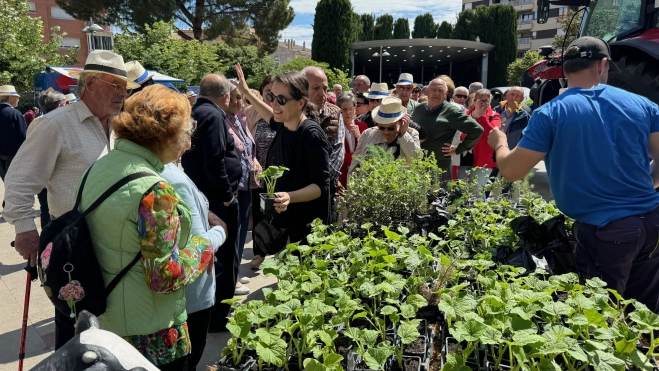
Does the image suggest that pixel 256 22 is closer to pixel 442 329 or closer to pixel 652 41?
pixel 652 41

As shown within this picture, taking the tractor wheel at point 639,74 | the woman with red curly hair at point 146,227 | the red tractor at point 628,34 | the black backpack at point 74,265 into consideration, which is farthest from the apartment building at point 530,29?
the black backpack at point 74,265

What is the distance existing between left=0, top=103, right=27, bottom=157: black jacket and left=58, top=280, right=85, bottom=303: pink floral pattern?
228 inches

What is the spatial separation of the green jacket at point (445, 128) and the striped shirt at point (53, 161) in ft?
10.5

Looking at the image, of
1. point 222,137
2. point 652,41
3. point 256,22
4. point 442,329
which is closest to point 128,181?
point 442,329

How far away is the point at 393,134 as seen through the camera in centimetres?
410

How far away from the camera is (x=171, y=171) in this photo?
2.02 metres

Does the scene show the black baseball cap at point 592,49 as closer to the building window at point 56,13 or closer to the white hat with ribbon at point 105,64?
the white hat with ribbon at point 105,64

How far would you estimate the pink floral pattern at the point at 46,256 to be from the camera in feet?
5.15

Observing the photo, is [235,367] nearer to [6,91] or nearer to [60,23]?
[6,91]

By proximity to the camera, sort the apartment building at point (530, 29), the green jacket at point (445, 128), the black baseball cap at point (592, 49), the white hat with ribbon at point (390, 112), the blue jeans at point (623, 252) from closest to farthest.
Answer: the blue jeans at point (623, 252) → the black baseball cap at point (592, 49) → the white hat with ribbon at point (390, 112) → the green jacket at point (445, 128) → the apartment building at point (530, 29)

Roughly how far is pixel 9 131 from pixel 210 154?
4.73 meters

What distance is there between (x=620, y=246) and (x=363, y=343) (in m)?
1.50

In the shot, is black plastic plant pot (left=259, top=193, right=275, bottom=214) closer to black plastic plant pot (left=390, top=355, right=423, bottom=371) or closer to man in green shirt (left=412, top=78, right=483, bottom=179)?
black plastic plant pot (left=390, top=355, right=423, bottom=371)

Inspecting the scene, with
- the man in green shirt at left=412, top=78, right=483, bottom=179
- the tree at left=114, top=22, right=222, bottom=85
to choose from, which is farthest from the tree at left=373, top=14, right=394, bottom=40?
the man in green shirt at left=412, top=78, right=483, bottom=179
